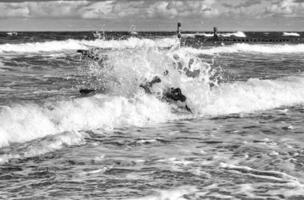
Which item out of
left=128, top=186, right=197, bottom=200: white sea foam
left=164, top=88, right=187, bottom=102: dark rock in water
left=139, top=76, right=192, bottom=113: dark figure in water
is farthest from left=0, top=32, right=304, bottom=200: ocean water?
left=164, top=88, right=187, bottom=102: dark rock in water

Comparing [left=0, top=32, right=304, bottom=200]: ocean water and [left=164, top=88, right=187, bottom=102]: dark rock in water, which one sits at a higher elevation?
[left=164, top=88, right=187, bottom=102]: dark rock in water

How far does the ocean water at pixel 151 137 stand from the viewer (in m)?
6.88

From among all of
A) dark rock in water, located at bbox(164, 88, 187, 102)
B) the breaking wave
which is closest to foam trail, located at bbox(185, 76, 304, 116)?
the breaking wave

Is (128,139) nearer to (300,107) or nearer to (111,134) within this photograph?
(111,134)

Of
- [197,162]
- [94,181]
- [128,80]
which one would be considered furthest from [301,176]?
[128,80]

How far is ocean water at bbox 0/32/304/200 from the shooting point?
688 centimetres

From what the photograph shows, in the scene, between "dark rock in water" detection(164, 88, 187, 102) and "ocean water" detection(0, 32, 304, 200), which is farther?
"dark rock in water" detection(164, 88, 187, 102)

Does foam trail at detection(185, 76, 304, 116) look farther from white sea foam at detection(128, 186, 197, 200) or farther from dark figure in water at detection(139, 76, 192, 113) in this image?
white sea foam at detection(128, 186, 197, 200)

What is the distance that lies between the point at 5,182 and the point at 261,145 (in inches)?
187

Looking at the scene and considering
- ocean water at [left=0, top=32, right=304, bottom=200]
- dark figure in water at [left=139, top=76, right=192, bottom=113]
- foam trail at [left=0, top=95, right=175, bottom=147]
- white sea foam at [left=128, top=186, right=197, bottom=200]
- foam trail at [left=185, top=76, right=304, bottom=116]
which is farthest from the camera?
foam trail at [left=185, top=76, right=304, bottom=116]

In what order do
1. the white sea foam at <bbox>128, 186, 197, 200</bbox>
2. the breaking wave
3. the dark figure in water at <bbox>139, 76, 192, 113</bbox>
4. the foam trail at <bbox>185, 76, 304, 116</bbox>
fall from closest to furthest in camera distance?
the white sea foam at <bbox>128, 186, 197, 200</bbox>
the breaking wave
the dark figure in water at <bbox>139, 76, 192, 113</bbox>
the foam trail at <bbox>185, 76, 304, 116</bbox>

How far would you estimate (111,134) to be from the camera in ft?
34.8

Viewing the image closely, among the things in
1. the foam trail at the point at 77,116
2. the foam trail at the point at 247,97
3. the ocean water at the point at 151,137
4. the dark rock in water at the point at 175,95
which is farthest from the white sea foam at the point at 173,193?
the dark rock in water at the point at 175,95

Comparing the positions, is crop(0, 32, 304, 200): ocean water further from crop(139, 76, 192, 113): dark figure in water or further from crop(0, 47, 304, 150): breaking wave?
crop(139, 76, 192, 113): dark figure in water
